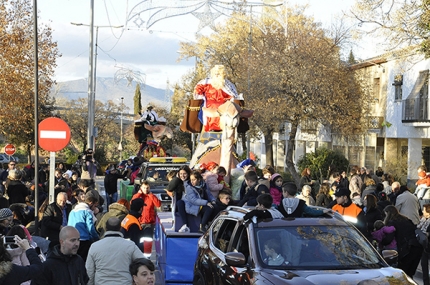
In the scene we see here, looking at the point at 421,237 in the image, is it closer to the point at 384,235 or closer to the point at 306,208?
the point at 384,235

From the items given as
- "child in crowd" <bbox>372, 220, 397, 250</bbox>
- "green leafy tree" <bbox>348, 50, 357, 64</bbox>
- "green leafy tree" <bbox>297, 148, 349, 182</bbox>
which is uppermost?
"green leafy tree" <bbox>348, 50, 357, 64</bbox>

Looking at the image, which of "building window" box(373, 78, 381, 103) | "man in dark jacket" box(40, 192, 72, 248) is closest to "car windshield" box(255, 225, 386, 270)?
"man in dark jacket" box(40, 192, 72, 248)

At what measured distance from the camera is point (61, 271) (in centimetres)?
657

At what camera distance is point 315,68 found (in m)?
37.0

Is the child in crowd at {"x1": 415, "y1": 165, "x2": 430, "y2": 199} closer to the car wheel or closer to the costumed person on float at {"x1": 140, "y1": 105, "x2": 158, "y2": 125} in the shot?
the car wheel

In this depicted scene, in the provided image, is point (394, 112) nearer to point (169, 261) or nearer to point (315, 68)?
point (315, 68)

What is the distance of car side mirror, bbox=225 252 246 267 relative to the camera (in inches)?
305

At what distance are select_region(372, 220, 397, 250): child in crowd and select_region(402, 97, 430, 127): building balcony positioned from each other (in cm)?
2544

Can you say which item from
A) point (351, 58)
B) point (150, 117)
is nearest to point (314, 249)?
point (150, 117)

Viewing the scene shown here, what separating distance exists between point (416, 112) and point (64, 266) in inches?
1282

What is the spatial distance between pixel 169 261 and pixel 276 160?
50551mm

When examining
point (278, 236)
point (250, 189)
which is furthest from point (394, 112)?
point (278, 236)

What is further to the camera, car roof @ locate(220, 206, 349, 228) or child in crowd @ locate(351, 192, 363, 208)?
child in crowd @ locate(351, 192, 363, 208)

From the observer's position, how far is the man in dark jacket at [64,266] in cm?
653
